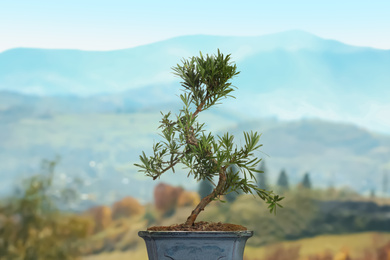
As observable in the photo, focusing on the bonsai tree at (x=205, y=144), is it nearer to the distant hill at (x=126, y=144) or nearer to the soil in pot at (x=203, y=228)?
the soil in pot at (x=203, y=228)

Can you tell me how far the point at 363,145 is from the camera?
4.51 meters

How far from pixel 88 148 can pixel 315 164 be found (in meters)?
1.70

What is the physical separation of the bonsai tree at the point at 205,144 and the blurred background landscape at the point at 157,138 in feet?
6.17

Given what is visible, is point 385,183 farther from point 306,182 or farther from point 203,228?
point 203,228

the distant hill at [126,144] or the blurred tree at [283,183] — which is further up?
the distant hill at [126,144]

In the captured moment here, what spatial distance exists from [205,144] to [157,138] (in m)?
2.59

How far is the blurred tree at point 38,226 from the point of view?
4.32m

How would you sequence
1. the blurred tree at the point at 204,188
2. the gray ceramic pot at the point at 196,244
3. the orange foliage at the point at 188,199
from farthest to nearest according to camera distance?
the orange foliage at the point at 188,199 < the blurred tree at the point at 204,188 < the gray ceramic pot at the point at 196,244

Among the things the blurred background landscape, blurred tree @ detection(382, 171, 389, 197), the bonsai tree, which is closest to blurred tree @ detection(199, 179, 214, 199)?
the blurred background landscape

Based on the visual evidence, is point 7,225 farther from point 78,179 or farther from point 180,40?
point 180,40

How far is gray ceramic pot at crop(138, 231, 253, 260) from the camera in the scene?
5.98ft

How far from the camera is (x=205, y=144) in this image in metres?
1.96

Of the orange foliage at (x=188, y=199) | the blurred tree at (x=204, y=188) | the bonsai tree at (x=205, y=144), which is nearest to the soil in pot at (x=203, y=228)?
the bonsai tree at (x=205, y=144)

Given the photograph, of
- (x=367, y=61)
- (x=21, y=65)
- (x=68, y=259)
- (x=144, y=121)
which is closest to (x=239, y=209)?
(x=144, y=121)
